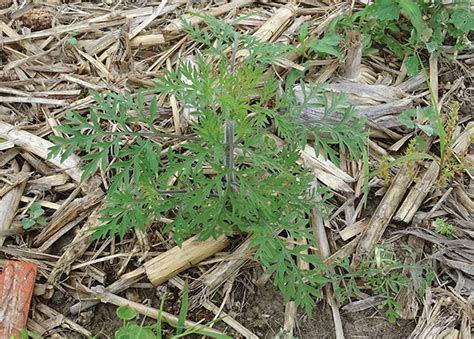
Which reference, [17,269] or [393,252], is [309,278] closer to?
[393,252]

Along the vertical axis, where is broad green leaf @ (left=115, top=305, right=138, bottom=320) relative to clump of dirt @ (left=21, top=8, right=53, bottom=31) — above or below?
below

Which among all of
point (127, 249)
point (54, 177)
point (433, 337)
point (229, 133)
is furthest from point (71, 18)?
point (433, 337)

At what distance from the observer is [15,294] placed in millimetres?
2400

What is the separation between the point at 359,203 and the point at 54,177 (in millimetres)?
1330

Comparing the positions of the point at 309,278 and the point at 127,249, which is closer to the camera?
the point at 309,278

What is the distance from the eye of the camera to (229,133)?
208cm

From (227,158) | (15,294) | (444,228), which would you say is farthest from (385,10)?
(15,294)

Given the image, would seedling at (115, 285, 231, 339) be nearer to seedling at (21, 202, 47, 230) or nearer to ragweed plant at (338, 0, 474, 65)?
seedling at (21, 202, 47, 230)

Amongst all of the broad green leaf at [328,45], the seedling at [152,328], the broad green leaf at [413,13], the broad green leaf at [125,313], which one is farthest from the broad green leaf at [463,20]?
the broad green leaf at [125,313]

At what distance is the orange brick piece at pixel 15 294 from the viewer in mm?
2346

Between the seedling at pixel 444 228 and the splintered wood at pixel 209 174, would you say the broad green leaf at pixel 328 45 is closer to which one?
the splintered wood at pixel 209 174

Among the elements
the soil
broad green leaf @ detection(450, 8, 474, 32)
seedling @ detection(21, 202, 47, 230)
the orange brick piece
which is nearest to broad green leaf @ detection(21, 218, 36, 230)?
seedling @ detection(21, 202, 47, 230)

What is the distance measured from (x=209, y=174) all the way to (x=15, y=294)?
2.98ft

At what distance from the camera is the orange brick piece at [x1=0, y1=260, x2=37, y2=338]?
7.70 feet
